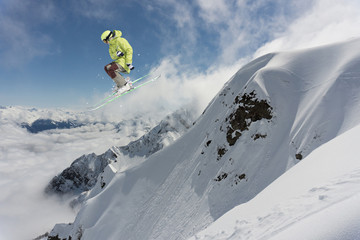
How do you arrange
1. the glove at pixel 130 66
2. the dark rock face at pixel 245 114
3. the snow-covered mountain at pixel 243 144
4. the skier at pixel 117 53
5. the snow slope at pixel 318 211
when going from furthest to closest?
the dark rock face at pixel 245 114 < the snow-covered mountain at pixel 243 144 < the glove at pixel 130 66 < the skier at pixel 117 53 < the snow slope at pixel 318 211

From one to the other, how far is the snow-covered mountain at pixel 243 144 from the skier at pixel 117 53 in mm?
20853

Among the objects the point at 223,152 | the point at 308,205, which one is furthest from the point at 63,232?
the point at 308,205

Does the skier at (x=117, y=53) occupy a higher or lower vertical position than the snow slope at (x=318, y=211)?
higher

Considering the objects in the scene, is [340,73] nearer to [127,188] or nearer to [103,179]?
[127,188]

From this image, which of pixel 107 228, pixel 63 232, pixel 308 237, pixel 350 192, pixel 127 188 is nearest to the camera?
pixel 308 237

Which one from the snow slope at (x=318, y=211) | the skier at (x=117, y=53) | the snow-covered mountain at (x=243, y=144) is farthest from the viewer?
the snow-covered mountain at (x=243, y=144)

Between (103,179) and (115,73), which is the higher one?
(103,179)

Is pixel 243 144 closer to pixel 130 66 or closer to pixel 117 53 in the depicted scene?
pixel 130 66

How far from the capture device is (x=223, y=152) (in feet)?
111

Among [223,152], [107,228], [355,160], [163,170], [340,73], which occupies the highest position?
[163,170]

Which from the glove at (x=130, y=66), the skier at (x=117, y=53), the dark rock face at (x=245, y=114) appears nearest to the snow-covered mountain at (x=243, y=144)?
the dark rock face at (x=245, y=114)

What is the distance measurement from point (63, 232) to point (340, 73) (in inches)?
3183

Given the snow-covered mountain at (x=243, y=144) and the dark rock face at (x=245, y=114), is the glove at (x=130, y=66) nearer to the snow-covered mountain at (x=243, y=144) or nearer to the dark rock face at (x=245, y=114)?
the snow-covered mountain at (x=243, y=144)

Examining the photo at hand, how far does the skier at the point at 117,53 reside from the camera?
35.9 feet
